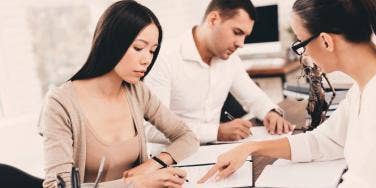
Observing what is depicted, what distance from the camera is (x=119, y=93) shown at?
1.63 metres

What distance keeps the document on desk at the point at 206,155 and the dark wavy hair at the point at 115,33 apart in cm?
44

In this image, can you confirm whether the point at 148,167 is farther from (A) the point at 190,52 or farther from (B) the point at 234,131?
(A) the point at 190,52

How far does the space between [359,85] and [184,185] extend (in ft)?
1.91

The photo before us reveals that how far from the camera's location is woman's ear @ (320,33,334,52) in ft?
3.55

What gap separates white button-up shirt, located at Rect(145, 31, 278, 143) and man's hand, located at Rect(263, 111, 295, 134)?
162mm

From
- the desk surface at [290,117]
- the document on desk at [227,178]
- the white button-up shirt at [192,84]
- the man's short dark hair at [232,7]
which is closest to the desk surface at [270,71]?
the desk surface at [290,117]

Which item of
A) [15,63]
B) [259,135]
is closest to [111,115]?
[259,135]

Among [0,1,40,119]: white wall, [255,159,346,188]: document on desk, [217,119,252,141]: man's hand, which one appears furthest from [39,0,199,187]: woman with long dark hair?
[0,1,40,119]: white wall

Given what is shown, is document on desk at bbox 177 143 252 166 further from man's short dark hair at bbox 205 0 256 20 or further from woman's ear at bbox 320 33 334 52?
man's short dark hair at bbox 205 0 256 20

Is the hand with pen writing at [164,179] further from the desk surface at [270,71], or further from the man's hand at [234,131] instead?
the desk surface at [270,71]

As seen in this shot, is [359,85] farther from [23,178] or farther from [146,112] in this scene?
[23,178]

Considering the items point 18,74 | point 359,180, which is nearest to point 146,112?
point 359,180

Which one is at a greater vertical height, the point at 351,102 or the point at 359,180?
the point at 351,102

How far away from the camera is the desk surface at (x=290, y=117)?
1319 millimetres
